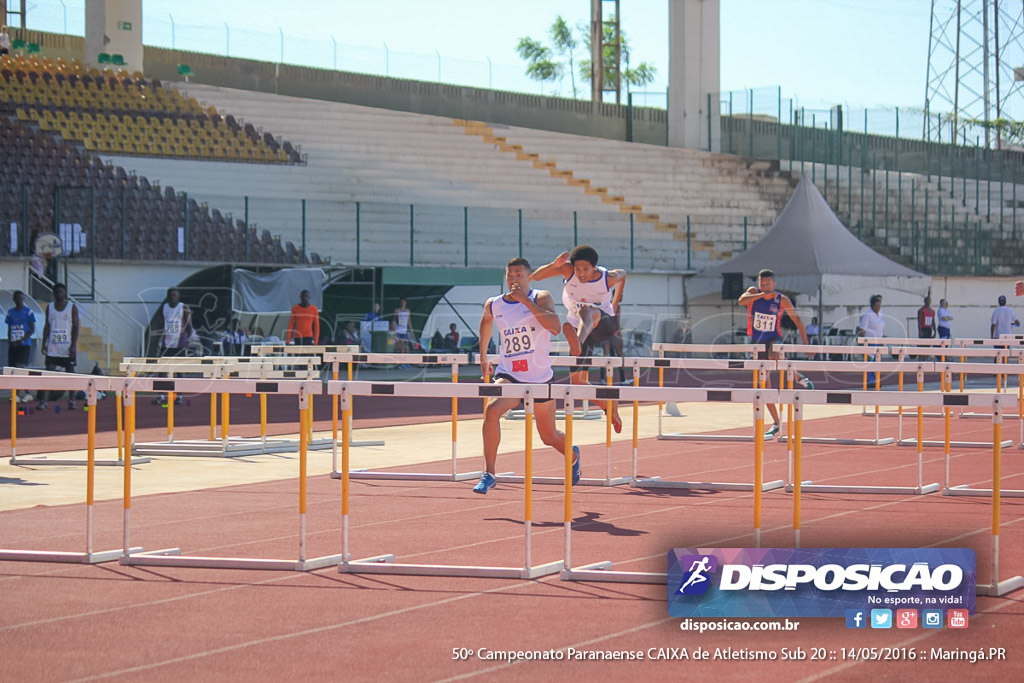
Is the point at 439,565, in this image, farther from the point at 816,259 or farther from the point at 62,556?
the point at 816,259

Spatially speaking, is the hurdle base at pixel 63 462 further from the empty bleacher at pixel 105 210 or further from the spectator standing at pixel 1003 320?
the spectator standing at pixel 1003 320

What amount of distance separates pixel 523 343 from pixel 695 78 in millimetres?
37642

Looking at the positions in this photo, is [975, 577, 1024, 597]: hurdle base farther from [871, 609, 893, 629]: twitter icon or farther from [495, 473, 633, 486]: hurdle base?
[495, 473, 633, 486]: hurdle base

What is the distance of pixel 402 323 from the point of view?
29.2 m

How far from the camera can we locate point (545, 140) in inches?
1683

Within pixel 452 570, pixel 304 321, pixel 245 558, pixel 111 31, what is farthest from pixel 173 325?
pixel 111 31

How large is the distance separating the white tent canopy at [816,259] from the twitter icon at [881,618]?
25.2 meters

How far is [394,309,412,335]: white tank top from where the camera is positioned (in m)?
29.2

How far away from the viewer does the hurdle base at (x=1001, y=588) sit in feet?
22.5

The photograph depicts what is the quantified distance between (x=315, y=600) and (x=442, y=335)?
23834mm

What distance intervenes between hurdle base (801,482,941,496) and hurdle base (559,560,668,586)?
418 centimetres

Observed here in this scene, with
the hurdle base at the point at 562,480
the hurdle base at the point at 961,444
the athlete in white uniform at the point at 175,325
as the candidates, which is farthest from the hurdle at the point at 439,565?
the athlete in white uniform at the point at 175,325

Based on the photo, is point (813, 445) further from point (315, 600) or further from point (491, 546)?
point (315, 600)

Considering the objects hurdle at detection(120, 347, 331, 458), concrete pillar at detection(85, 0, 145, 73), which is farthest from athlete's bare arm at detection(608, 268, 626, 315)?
concrete pillar at detection(85, 0, 145, 73)
